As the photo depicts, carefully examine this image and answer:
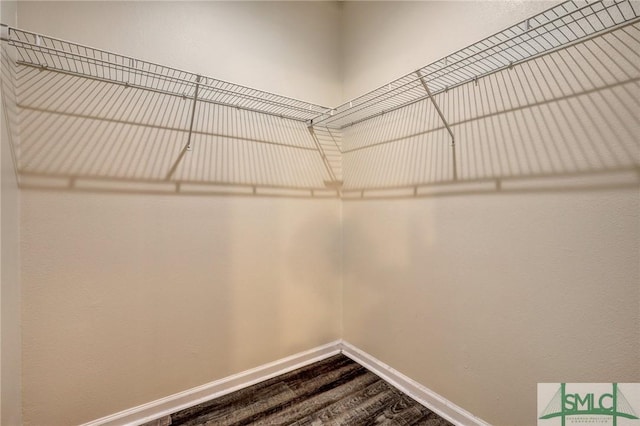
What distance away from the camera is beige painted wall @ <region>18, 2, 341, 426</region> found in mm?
1051

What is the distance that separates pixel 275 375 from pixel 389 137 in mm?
1532

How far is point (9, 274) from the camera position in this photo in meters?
0.88

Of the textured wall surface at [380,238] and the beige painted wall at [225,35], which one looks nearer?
the textured wall surface at [380,238]

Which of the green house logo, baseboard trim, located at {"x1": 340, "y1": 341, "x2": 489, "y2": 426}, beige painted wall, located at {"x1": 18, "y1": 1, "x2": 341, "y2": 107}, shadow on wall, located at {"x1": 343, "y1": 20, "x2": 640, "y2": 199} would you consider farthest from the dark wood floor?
beige painted wall, located at {"x1": 18, "y1": 1, "x2": 341, "y2": 107}

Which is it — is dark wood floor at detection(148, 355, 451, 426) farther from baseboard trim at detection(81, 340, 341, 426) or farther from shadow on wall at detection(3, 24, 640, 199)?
shadow on wall at detection(3, 24, 640, 199)

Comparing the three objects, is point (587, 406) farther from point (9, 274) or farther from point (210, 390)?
point (9, 274)

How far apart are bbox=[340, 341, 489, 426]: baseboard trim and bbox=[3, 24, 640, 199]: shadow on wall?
3.23ft

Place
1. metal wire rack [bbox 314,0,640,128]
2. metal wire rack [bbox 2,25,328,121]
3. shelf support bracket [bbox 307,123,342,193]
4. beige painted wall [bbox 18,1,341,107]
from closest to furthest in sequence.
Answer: metal wire rack [bbox 314,0,640,128] → metal wire rack [bbox 2,25,328,121] → beige painted wall [bbox 18,1,341,107] → shelf support bracket [bbox 307,123,342,193]

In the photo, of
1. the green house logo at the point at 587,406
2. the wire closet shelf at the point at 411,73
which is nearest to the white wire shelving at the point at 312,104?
the wire closet shelf at the point at 411,73

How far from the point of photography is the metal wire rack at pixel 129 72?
0.96m

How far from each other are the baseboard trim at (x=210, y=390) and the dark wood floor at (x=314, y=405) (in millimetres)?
31

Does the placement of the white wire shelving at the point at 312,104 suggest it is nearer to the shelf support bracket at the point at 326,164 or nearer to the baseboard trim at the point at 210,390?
the shelf support bracket at the point at 326,164

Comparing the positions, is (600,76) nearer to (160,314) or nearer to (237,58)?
(237,58)

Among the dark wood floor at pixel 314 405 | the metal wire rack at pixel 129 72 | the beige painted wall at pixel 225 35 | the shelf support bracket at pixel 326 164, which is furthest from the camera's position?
the shelf support bracket at pixel 326 164
